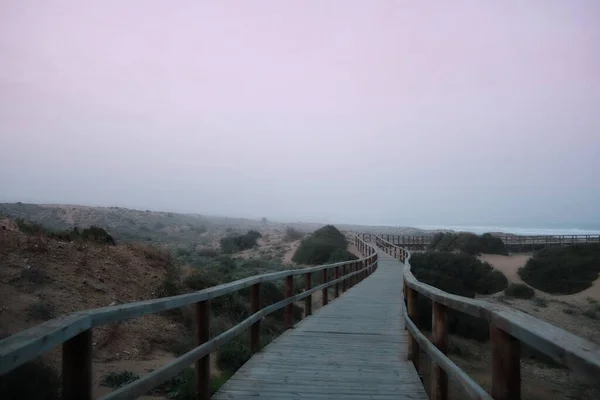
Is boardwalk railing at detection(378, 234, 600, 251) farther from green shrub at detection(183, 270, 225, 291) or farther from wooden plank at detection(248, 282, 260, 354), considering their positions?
wooden plank at detection(248, 282, 260, 354)

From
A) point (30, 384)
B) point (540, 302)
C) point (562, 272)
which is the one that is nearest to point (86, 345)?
point (30, 384)

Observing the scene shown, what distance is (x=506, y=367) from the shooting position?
283 cm

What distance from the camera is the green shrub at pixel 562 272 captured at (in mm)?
27344

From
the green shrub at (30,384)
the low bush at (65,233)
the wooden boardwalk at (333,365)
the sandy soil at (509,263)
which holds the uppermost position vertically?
the low bush at (65,233)

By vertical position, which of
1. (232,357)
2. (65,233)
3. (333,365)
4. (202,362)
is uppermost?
(65,233)

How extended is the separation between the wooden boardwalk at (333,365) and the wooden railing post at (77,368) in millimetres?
2284

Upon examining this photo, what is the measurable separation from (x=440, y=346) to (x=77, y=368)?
2985mm

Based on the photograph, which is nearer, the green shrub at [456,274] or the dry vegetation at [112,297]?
the dry vegetation at [112,297]

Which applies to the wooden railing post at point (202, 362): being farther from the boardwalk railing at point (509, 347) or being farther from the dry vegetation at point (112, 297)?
the boardwalk railing at point (509, 347)

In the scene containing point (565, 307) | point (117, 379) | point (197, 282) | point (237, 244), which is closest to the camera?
point (117, 379)

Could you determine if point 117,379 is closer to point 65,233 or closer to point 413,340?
point 413,340

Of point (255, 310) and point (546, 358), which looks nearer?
point (255, 310)

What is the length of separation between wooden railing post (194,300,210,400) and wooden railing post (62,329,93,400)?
6.17ft

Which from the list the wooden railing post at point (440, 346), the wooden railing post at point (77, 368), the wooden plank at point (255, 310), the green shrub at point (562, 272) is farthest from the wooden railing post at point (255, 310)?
the green shrub at point (562, 272)
